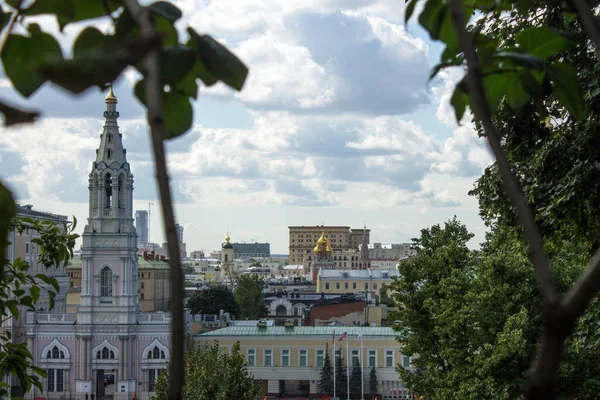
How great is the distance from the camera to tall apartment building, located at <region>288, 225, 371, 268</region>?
161750mm

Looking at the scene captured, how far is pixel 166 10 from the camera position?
144 cm

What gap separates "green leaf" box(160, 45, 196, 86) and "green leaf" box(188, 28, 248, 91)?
0.06 meters

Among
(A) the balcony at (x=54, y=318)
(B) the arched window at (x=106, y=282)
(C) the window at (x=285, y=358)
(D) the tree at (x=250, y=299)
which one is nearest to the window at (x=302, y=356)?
(C) the window at (x=285, y=358)

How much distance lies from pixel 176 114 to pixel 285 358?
40422 millimetres

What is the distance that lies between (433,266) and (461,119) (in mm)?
17210

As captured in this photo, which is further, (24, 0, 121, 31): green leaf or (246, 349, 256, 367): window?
(246, 349, 256, 367): window

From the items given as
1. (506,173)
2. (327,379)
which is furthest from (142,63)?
(327,379)

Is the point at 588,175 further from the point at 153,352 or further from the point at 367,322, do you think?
the point at 367,322

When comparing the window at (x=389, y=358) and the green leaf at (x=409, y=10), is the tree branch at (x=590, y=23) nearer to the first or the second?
the green leaf at (x=409, y=10)

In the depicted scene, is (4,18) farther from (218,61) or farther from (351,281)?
(351,281)

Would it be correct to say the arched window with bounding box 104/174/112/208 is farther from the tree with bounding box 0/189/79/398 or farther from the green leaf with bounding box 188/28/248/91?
the green leaf with bounding box 188/28/248/91

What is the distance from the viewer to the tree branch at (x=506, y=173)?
1279 millimetres

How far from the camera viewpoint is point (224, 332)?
41.9 m

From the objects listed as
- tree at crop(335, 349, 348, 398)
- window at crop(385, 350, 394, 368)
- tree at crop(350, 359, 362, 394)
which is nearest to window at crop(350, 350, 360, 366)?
tree at crop(350, 359, 362, 394)
